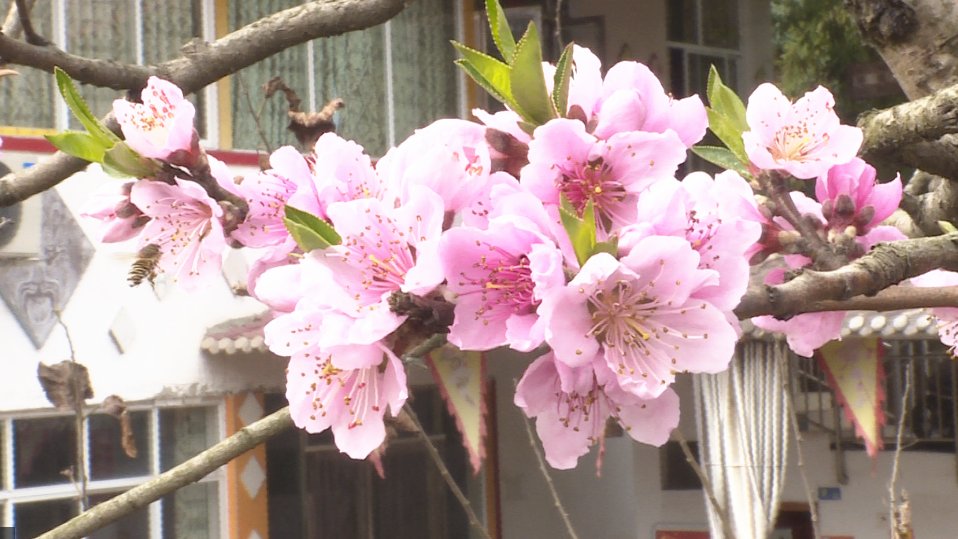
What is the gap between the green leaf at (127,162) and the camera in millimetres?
1274

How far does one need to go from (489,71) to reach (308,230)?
7.4 inches

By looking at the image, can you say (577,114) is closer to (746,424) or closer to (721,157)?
(721,157)

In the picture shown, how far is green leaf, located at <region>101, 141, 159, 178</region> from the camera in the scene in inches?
50.2

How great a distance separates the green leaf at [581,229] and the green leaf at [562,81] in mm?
134

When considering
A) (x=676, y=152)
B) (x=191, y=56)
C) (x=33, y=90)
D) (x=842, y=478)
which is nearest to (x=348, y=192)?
(x=676, y=152)

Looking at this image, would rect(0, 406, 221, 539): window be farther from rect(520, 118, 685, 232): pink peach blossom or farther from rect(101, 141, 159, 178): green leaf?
rect(520, 118, 685, 232): pink peach blossom

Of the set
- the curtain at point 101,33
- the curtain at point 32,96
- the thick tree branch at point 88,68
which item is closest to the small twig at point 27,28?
the thick tree branch at point 88,68

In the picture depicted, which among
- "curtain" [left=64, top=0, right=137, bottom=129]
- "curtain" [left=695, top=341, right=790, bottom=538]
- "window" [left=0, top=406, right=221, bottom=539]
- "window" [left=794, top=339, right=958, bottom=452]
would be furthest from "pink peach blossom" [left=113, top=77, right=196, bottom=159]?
"window" [left=794, top=339, right=958, bottom=452]

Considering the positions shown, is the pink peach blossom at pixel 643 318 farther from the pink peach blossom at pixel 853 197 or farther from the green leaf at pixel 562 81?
the pink peach blossom at pixel 853 197

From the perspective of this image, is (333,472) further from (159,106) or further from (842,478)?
(159,106)

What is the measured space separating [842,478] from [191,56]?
805 cm

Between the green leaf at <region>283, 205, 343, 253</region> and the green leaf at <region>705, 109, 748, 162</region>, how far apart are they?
509 millimetres

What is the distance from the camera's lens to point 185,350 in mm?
7988

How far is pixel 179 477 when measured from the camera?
1.34 meters
